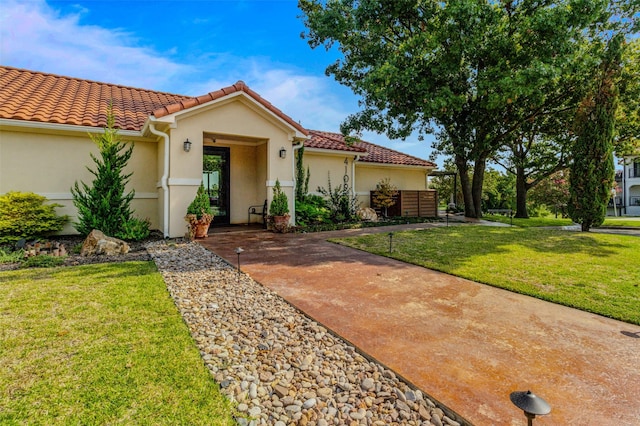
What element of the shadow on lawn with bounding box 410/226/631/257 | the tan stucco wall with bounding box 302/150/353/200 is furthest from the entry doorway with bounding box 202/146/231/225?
the shadow on lawn with bounding box 410/226/631/257

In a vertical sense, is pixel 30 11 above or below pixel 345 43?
below

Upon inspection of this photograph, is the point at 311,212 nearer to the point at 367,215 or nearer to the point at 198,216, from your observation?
the point at 367,215

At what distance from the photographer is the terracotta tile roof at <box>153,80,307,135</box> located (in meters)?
8.42

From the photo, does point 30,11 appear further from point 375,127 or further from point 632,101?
point 632,101

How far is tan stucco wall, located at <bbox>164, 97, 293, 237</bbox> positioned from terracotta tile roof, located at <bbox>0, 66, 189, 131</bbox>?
6.82 feet

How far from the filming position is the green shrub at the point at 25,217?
24.8 feet

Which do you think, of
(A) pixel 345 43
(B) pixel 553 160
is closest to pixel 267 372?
(A) pixel 345 43

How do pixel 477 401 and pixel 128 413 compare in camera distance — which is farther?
pixel 477 401

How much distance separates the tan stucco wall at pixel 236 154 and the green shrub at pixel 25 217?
3.15 m

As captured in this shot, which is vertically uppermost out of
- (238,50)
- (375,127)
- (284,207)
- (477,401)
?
(238,50)

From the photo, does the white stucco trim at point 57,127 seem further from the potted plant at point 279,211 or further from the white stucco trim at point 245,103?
the potted plant at point 279,211

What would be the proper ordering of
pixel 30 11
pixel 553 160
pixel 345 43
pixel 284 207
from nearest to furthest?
pixel 30 11 < pixel 284 207 < pixel 345 43 < pixel 553 160

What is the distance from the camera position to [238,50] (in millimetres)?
12516

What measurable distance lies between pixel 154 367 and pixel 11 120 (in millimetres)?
9286
